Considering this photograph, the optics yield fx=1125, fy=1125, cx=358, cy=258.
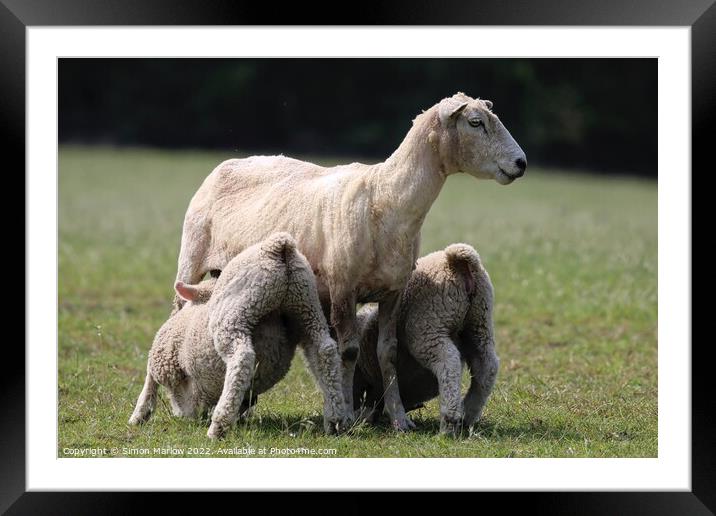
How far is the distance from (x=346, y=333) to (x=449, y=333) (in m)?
0.68

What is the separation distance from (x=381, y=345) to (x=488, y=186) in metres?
20.1

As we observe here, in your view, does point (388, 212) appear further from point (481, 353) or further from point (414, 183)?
point (481, 353)

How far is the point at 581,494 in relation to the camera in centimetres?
574

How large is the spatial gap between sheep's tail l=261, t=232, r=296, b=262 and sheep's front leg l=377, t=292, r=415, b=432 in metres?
0.87

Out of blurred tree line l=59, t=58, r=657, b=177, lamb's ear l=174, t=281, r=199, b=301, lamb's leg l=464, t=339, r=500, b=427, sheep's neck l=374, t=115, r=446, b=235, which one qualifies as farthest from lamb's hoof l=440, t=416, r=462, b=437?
blurred tree line l=59, t=58, r=657, b=177

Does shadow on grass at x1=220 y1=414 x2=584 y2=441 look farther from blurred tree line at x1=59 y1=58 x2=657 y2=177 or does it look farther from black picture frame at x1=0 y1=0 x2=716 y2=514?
blurred tree line at x1=59 y1=58 x2=657 y2=177

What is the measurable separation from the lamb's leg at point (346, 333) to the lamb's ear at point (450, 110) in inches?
51.6

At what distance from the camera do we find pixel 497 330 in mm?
11438

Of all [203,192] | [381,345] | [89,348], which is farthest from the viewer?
[89,348]

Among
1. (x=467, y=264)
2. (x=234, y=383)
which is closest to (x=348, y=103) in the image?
(x=467, y=264)

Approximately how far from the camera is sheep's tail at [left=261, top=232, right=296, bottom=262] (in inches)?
276

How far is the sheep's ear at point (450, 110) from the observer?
7238 mm
